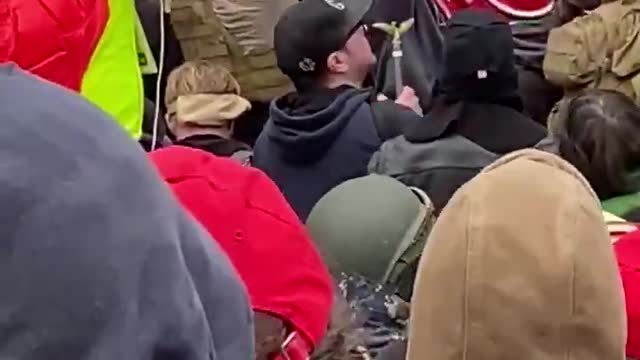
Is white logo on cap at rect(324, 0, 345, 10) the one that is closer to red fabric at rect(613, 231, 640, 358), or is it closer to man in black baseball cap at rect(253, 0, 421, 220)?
man in black baseball cap at rect(253, 0, 421, 220)

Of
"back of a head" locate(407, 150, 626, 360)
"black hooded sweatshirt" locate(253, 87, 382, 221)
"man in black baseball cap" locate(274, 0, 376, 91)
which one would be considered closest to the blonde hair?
"man in black baseball cap" locate(274, 0, 376, 91)

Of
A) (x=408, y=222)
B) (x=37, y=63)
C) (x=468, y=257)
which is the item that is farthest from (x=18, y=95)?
(x=408, y=222)

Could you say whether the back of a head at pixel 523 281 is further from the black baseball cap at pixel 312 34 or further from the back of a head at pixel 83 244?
the black baseball cap at pixel 312 34

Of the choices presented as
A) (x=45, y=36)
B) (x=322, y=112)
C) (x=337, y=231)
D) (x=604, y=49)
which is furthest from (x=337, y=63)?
(x=45, y=36)

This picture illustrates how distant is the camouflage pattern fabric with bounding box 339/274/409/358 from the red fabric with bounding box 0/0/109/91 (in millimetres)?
650

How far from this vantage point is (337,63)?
4102mm

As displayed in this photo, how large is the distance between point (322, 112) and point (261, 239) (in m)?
1.95

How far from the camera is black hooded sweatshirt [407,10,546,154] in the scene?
350 centimetres

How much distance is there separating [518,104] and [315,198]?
0.60m

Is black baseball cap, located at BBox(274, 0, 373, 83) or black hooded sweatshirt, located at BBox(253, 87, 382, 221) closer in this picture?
black hooded sweatshirt, located at BBox(253, 87, 382, 221)

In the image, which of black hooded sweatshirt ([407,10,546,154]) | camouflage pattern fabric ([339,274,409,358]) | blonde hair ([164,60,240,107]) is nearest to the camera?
camouflage pattern fabric ([339,274,409,358])

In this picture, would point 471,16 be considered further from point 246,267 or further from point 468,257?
point 468,257

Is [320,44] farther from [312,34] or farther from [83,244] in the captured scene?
[83,244]

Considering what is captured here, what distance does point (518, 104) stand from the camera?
3709 millimetres
